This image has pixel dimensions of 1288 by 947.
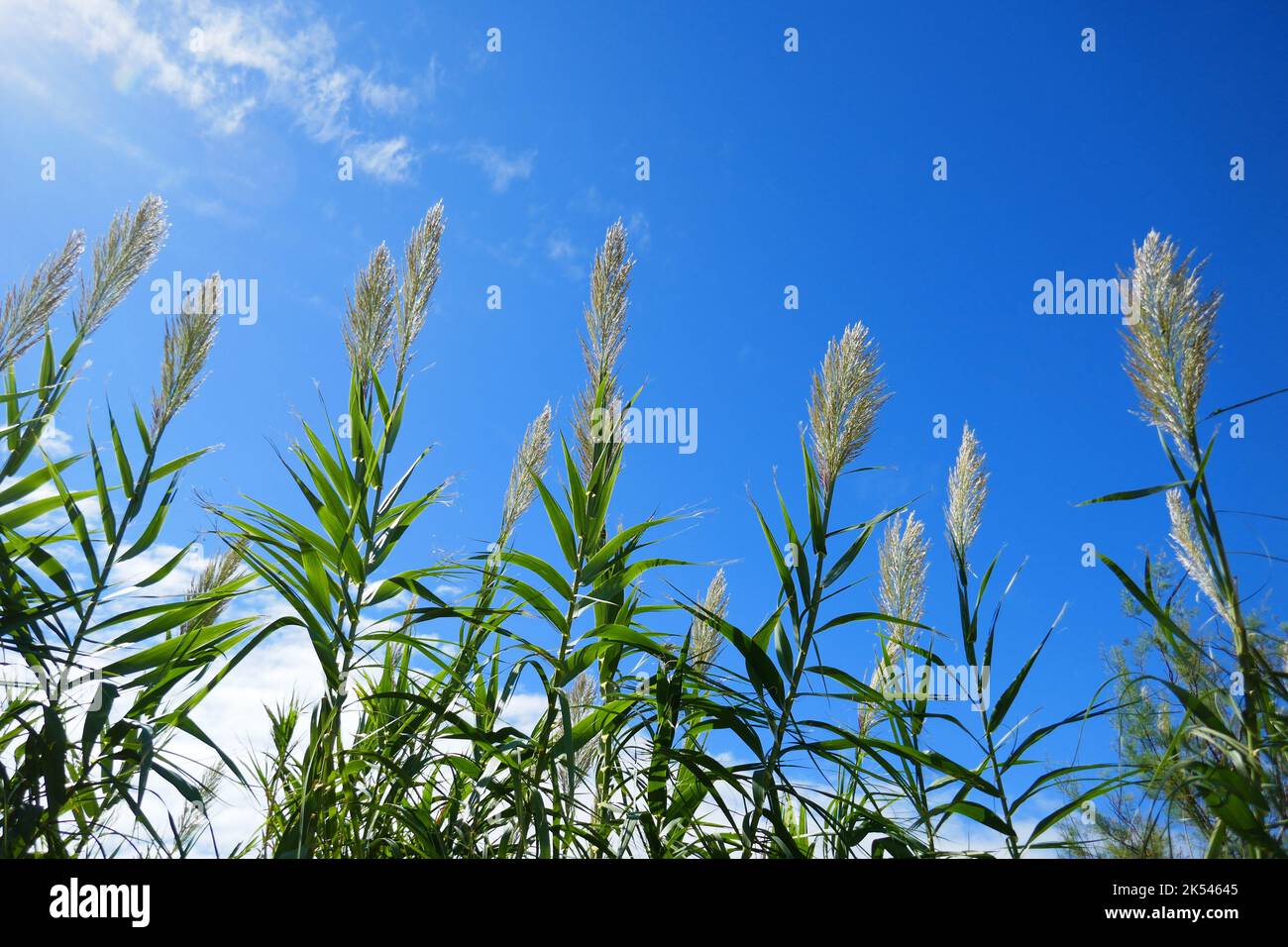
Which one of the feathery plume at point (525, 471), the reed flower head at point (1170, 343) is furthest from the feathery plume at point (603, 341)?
the reed flower head at point (1170, 343)

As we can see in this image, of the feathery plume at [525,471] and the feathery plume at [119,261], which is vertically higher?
the feathery plume at [119,261]

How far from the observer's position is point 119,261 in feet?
7.60

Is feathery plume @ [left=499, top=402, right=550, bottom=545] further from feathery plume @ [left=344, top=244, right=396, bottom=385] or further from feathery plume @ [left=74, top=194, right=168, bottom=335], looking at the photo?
feathery plume @ [left=74, top=194, right=168, bottom=335]

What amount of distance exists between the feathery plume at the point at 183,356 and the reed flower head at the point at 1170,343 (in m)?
2.50

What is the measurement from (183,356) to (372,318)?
515mm

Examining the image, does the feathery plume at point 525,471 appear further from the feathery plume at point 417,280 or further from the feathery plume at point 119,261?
the feathery plume at point 119,261

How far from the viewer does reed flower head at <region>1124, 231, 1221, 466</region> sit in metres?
1.97

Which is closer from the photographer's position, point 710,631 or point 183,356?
point 183,356

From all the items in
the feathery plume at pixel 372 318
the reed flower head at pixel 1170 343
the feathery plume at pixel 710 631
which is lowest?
the feathery plume at pixel 710 631

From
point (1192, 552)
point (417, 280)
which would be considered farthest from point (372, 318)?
point (1192, 552)

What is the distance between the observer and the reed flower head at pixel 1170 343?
6.45 ft

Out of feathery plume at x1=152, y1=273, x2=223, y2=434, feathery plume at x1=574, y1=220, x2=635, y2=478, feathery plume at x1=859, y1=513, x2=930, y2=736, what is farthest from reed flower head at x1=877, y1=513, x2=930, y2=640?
feathery plume at x1=152, y1=273, x2=223, y2=434

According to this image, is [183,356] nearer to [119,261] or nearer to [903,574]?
[119,261]

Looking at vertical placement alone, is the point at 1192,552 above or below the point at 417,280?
below
